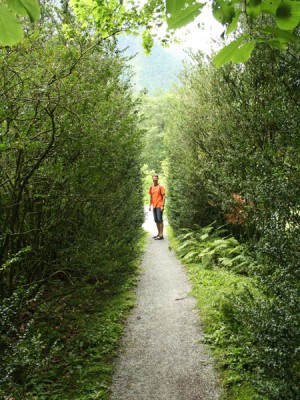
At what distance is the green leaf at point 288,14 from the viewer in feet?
4.73

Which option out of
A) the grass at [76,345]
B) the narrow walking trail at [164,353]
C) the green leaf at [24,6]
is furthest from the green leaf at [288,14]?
the narrow walking trail at [164,353]

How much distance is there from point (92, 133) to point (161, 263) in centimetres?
674

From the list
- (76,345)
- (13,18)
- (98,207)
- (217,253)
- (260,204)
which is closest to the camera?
(13,18)

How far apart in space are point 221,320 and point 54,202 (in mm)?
3156

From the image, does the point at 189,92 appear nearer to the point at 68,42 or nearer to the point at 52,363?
the point at 68,42

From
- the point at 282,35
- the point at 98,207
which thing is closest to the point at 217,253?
the point at 98,207

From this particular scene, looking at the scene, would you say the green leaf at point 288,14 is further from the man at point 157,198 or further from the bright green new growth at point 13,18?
the man at point 157,198

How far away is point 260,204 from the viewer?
529cm

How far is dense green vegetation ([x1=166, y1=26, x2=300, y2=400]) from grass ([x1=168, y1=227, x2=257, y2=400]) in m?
0.04

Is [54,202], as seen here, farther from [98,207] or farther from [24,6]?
[24,6]

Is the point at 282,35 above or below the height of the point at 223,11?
below

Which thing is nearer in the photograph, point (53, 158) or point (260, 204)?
point (53, 158)

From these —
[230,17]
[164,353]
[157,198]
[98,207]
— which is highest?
[230,17]

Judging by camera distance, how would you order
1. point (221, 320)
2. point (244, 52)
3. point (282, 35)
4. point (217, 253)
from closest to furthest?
point (282, 35) < point (244, 52) < point (221, 320) < point (217, 253)
